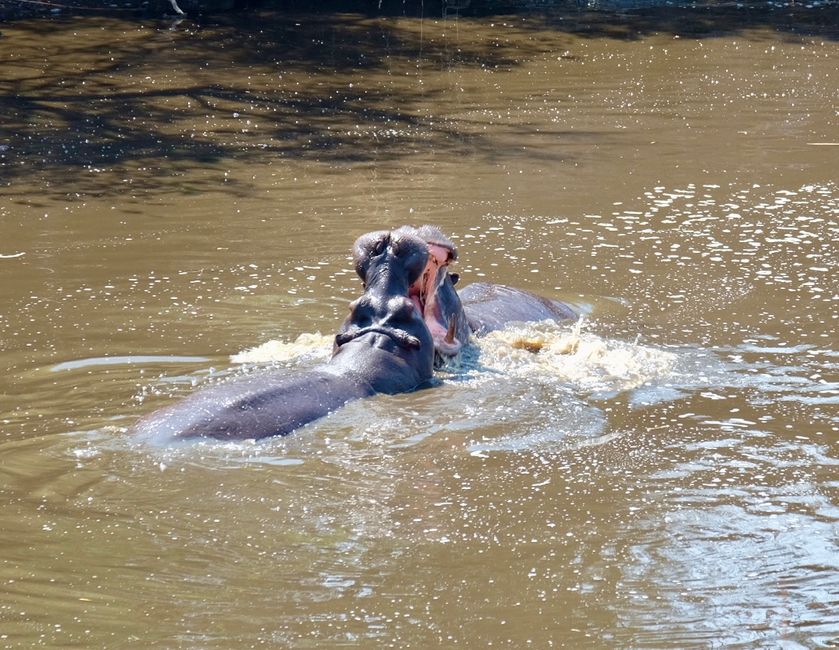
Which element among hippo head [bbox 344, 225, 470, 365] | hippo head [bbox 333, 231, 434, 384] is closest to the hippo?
hippo head [bbox 344, 225, 470, 365]

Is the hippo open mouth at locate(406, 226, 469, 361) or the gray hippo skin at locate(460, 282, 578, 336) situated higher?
the hippo open mouth at locate(406, 226, 469, 361)

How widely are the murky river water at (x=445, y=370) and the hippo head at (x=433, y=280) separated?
14 cm

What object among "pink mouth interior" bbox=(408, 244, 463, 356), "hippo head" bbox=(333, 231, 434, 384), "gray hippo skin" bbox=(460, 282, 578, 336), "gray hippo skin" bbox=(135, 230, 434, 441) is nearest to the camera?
"gray hippo skin" bbox=(135, 230, 434, 441)

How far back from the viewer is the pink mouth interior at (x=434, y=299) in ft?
22.8

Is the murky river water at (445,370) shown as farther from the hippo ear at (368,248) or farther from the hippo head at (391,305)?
the hippo ear at (368,248)

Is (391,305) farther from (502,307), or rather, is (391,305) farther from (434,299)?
(502,307)

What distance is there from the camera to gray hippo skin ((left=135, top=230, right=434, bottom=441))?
585 cm

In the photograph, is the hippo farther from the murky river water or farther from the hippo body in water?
the murky river water

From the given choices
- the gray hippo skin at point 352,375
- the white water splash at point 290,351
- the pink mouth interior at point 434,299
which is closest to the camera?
the gray hippo skin at point 352,375

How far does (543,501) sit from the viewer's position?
216 inches

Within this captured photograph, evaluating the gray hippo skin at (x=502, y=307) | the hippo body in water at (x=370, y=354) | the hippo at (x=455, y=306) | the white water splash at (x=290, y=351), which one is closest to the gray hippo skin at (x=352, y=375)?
the hippo body in water at (x=370, y=354)

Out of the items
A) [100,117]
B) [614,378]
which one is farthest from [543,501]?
[100,117]

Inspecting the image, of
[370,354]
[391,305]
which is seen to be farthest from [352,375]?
[391,305]

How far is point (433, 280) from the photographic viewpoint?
23.0 feet
